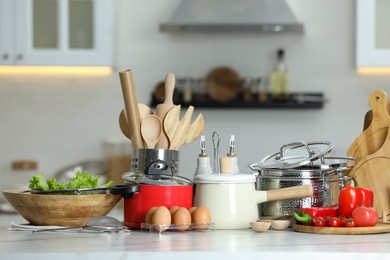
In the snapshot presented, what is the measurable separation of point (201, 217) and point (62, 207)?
40cm

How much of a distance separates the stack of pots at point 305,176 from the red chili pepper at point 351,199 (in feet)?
0.34

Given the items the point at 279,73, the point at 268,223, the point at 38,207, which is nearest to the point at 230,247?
the point at 268,223

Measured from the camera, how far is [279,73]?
17.7ft

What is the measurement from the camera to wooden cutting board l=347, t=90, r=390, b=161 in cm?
255

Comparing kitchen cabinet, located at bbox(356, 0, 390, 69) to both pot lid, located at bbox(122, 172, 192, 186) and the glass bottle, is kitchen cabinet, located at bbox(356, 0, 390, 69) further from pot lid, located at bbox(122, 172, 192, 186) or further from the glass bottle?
pot lid, located at bbox(122, 172, 192, 186)

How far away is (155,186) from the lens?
236 cm

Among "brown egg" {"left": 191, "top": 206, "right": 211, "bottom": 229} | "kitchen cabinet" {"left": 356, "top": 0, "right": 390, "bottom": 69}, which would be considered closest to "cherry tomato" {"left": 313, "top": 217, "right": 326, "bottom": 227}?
"brown egg" {"left": 191, "top": 206, "right": 211, "bottom": 229}

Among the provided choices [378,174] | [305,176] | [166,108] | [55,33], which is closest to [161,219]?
[166,108]

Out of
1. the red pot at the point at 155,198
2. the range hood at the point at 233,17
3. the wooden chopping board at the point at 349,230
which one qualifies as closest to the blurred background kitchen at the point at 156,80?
the range hood at the point at 233,17

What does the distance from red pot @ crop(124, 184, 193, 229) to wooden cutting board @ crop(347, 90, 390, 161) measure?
0.59 meters

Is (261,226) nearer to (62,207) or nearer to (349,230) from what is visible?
(349,230)

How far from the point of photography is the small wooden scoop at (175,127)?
2.43 m

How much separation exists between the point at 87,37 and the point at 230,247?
141 inches

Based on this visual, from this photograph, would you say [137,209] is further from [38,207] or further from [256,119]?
[256,119]
